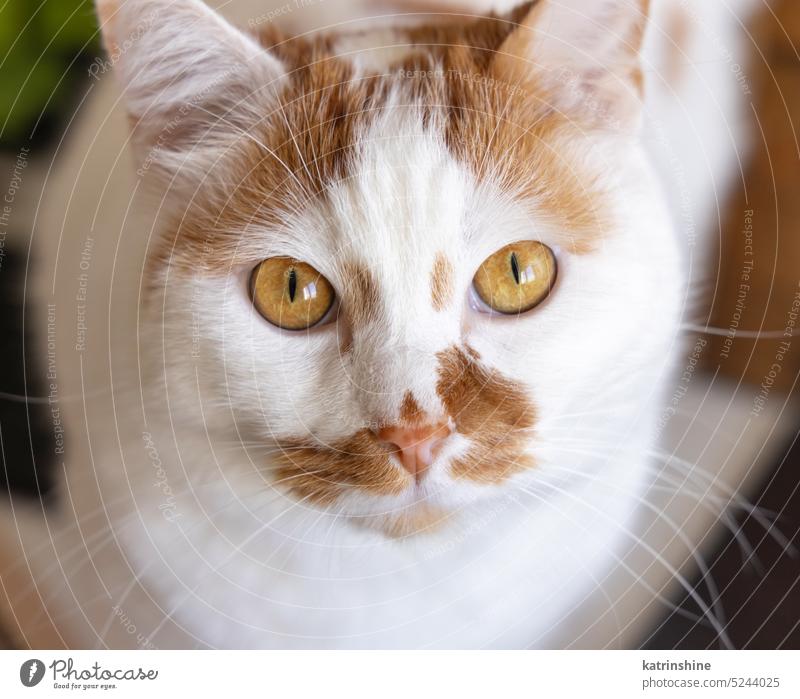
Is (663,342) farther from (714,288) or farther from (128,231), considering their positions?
(128,231)

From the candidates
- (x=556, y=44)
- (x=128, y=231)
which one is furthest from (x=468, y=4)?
(x=128, y=231)

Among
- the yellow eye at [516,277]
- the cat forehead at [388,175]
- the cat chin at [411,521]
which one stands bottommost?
the cat chin at [411,521]

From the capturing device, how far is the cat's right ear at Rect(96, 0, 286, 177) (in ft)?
1.52

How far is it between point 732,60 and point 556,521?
0.37 meters

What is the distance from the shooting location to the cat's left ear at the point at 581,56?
477 millimetres

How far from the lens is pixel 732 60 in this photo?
542 millimetres

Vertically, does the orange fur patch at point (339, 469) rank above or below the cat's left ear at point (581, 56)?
below

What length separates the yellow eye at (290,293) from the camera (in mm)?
481
